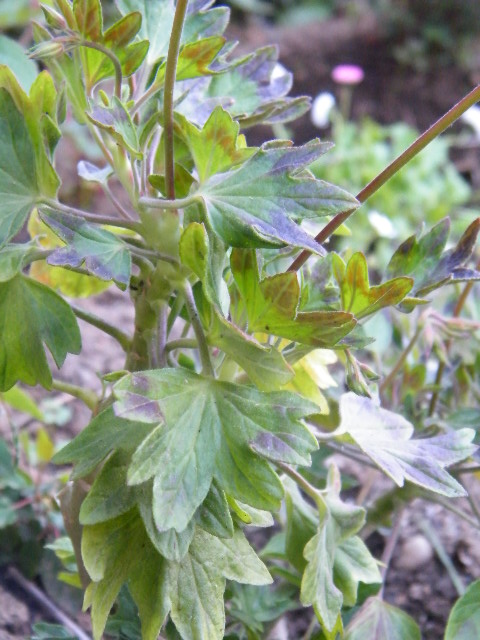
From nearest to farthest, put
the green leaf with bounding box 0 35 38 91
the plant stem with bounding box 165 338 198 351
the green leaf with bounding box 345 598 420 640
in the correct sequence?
the plant stem with bounding box 165 338 198 351 → the green leaf with bounding box 345 598 420 640 → the green leaf with bounding box 0 35 38 91

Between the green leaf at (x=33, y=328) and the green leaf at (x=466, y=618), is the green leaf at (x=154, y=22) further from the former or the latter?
the green leaf at (x=466, y=618)

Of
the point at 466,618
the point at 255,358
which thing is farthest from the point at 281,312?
the point at 466,618

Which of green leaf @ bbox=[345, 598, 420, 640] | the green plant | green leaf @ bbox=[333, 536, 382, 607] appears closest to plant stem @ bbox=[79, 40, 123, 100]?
the green plant

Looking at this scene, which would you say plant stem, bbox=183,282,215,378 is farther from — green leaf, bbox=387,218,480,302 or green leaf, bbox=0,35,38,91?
green leaf, bbox=0,35,38,91

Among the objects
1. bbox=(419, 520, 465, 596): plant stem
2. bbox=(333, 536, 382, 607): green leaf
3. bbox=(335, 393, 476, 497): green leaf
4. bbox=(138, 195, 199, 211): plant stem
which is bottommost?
bbox=(419, 520, 465, 596): plant stem

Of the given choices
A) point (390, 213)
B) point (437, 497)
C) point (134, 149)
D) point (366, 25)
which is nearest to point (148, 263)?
point (134, 149)

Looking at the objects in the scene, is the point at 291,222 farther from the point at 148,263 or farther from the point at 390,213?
the point at 390,213

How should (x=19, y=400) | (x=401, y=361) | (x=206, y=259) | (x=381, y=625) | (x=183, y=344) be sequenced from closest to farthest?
(x=206, y=259)
(x=183, y=344)
(x=381, y=625)
(x=401, y=361)
(x=19, y=400)

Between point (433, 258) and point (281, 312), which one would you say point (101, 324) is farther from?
point (433, 258)
